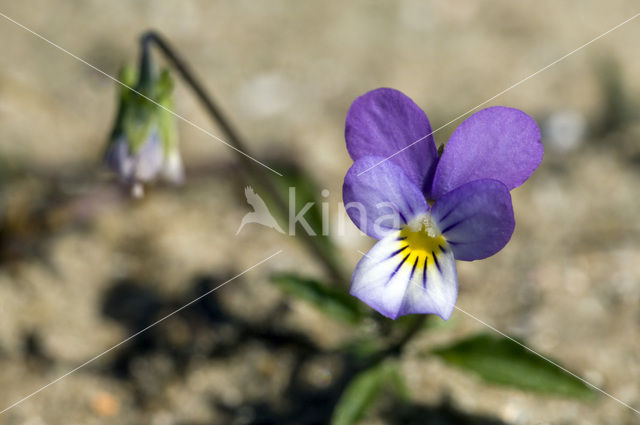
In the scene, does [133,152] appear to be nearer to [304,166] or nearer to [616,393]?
[304,166]

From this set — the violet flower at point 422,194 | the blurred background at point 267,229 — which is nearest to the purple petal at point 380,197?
the violet flower at point 422,194

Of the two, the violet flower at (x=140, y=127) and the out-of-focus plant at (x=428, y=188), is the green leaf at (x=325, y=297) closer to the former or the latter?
the violet flower at (x=140, y=127)

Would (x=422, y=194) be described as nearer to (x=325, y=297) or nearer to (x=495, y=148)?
(x=495, y=148)

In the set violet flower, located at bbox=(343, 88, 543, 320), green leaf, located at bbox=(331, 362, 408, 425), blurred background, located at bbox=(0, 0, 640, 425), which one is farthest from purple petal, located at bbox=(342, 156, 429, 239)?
blurred background, located at bbox=(0, 0, 640, 425)

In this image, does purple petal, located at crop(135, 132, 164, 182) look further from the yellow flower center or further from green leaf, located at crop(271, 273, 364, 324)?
the yellow flower center

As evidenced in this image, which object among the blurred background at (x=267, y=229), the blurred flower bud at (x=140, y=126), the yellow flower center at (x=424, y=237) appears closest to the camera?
the yellow flower center at (x=424, y=237)

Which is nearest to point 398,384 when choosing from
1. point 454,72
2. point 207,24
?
point 454,72
